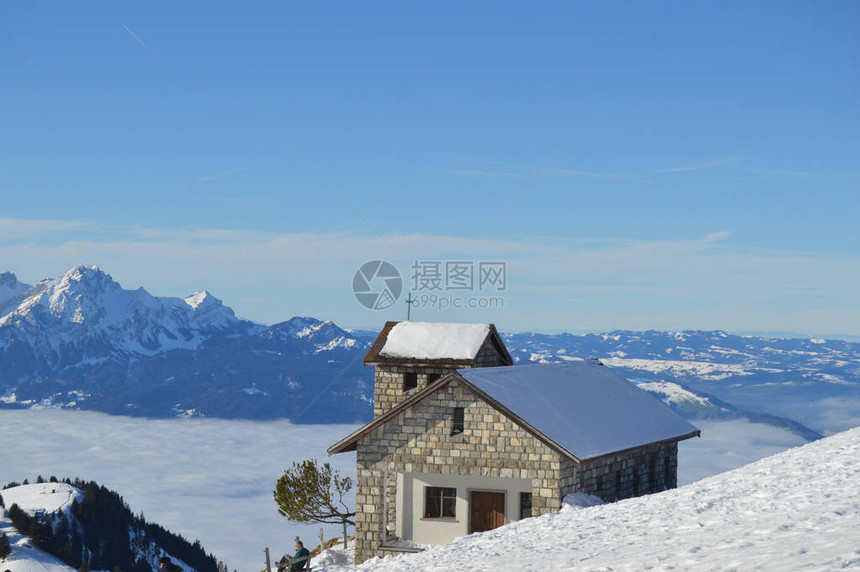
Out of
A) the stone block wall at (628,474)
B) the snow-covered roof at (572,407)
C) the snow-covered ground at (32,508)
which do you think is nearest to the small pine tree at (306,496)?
the snow-covered roof at (572,407)

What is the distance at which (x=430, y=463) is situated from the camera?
31.7 m

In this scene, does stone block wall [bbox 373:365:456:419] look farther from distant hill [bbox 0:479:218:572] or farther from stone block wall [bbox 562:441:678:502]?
distant hill [bbox 0:479:218:572]

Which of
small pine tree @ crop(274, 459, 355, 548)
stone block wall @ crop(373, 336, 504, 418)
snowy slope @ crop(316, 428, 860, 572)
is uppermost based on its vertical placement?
stone block wall @ crop(373, 336, 504, 418)

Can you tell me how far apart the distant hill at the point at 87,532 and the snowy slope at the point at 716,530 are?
12931 cm

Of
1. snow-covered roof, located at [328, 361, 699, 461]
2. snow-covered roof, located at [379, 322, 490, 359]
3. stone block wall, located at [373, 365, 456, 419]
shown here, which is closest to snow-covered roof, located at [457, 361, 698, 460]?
snow-covered roof, located at [328, 361, 699, 461]

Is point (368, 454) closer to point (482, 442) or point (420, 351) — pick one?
point (482, 442)

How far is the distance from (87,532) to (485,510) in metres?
146

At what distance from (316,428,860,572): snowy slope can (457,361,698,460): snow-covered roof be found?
4906mm

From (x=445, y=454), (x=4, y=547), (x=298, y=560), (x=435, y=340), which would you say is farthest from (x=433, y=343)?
(x=4, y=547)

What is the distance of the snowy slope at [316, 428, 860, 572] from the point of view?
15.3 m

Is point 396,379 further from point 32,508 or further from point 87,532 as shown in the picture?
point 32,508

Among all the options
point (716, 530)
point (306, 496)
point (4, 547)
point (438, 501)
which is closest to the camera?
point (716, 530)

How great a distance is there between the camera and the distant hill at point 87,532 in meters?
147

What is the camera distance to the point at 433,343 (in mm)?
42219
